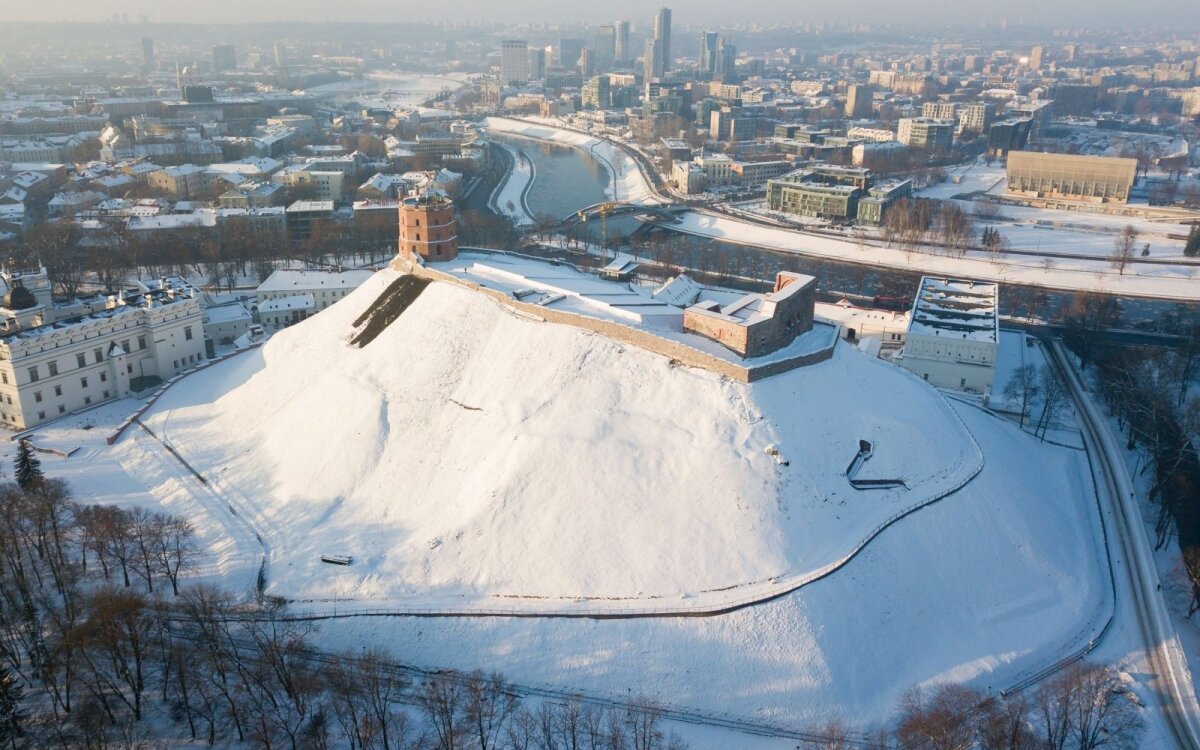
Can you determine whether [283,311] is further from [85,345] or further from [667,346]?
[667,346]

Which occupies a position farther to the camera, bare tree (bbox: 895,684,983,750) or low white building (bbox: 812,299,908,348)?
low white building (bbox: 812,299,908,348)

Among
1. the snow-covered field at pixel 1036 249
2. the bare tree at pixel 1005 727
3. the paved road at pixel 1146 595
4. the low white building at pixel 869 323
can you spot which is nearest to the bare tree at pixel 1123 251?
the snow-covered field at pixel 1036 249

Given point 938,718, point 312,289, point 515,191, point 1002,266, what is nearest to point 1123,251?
point 1002,266

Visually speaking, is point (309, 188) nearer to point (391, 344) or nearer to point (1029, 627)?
point (391, 344)

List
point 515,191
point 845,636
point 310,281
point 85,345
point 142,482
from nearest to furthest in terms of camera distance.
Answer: point 845,636 → point 142,482 → point 85,345 → point 310,281 → point 515,191

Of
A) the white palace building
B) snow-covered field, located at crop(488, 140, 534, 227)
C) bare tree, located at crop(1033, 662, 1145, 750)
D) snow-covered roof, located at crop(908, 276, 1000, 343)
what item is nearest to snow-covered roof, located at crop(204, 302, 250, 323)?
the white palace building

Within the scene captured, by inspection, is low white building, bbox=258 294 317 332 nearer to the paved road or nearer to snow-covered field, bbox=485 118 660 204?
the paved road
